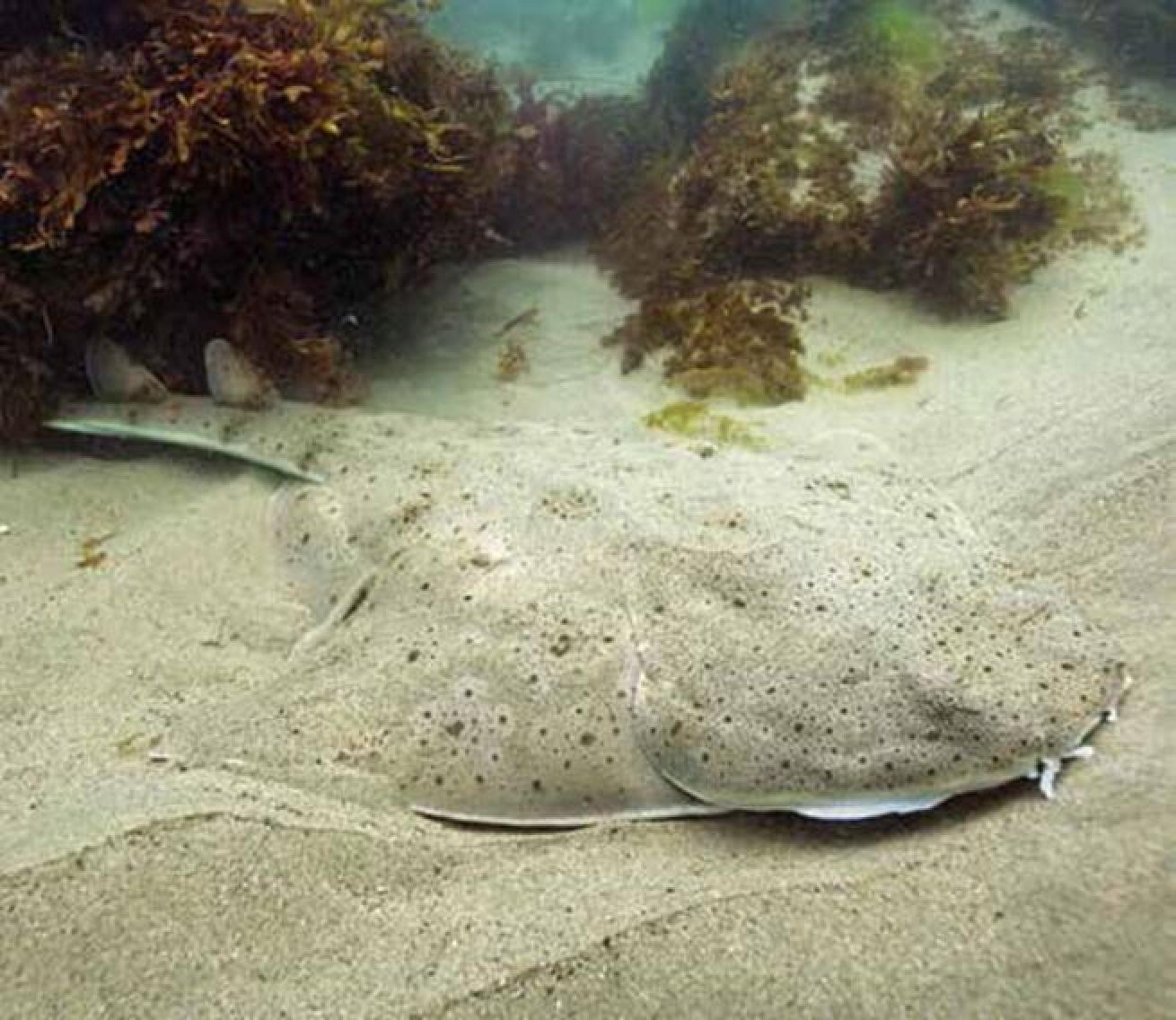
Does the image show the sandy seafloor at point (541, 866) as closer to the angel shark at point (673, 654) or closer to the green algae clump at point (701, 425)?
the angel shark at point (673, 654)

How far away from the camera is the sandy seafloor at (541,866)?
2.45m

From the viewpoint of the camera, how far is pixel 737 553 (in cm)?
370

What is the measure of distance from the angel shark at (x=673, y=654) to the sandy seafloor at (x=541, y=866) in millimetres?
155

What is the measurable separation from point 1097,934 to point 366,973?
199 cm

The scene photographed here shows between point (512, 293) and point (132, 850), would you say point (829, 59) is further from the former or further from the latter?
point (132, 850)

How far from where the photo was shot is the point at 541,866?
312 centimetres

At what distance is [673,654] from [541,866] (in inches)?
34.2

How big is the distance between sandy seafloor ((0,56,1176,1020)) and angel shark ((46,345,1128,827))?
16cm

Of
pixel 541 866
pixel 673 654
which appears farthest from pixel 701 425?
pixel 541 866

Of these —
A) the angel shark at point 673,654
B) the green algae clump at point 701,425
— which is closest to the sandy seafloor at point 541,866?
the angel shark at point 673,654

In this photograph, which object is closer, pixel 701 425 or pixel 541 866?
pixel 541 866

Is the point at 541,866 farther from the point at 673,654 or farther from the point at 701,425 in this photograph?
the point at 701,425

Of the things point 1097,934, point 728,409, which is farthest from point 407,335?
point 1097,934

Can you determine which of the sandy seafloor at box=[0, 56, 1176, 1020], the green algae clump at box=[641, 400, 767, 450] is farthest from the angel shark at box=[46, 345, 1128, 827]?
the green algae clump at box=[641, 400, 767, 450]
